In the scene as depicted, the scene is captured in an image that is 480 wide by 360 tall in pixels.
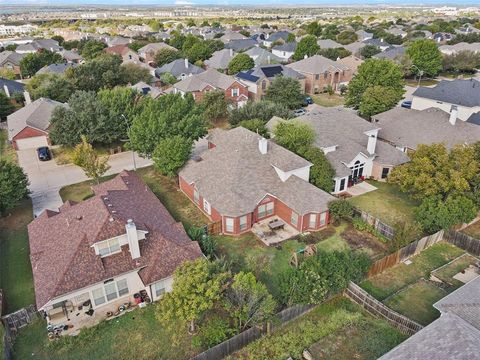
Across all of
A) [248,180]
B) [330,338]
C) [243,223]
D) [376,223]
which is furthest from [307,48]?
[330,338]

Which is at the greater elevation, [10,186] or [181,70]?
[10,186]

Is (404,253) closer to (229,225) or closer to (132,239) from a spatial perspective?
(229,225)

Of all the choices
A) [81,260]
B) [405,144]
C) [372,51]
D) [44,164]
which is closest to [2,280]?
[81,260]

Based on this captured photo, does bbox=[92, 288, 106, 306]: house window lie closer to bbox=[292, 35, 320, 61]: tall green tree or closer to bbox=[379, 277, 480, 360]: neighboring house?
bbox=[379, 277, 480, 360]: neighboring house

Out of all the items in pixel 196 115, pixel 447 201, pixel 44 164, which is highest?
pixel 196 115

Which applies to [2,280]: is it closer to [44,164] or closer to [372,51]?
[44,164]

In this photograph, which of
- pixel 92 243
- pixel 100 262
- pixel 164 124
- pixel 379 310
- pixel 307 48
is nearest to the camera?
pixel 379 310
